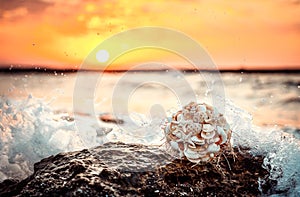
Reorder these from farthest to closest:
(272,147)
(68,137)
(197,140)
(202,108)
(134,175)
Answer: (68,137) → (272,147) → (202,108) → (197,140) → (134,175)

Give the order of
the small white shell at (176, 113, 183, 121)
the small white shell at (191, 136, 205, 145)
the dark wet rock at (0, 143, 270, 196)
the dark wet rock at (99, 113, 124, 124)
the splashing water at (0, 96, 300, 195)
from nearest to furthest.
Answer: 1. the dark wet rock at (0, 143, 270, 196)
2. the small white shell at (191, 136, 205, 145)
3. the small white shell at (176, 113, 183, 121)
4. the splashing water at (0, 96, 300, 195)
5. the dark wet rock at (99, 113, 124, 124)

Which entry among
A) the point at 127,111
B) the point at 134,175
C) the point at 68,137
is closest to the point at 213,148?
the point at 134,175

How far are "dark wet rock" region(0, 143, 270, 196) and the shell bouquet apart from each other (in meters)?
0.09

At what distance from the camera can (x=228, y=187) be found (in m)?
3.25

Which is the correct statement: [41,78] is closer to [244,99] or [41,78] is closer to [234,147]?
[244,99]

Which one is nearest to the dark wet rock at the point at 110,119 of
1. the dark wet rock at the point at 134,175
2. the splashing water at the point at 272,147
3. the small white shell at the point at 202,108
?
the splashing water at the point at 272,147

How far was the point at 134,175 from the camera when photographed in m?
3.10

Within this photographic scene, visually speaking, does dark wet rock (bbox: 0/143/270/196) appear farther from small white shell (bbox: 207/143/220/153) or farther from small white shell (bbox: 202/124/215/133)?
small white shell (bbox: 202/124/215/133)

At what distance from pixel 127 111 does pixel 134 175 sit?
8.80ft

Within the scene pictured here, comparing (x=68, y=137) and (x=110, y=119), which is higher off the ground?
(x=110, y=119)

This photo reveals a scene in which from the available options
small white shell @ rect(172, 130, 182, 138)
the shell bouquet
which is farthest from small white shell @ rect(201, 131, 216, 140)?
small white shell @ rect(172, 130, 182, 138)

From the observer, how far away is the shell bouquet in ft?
11.0

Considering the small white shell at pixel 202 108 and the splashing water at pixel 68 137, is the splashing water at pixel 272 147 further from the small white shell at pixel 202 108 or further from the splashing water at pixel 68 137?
the small white shell at pixel 202 108

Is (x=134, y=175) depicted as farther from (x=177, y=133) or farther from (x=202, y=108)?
(x=202, y=108)
